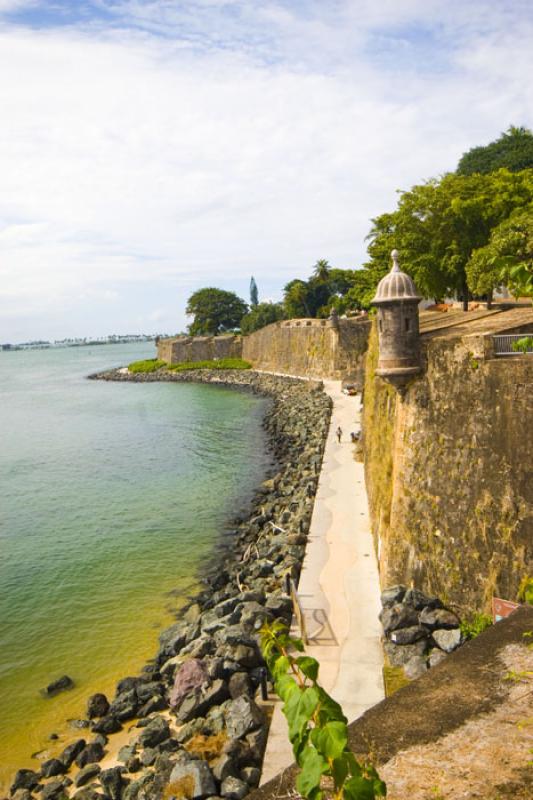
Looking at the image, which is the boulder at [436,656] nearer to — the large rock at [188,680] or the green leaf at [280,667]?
the large rock at [188,680]

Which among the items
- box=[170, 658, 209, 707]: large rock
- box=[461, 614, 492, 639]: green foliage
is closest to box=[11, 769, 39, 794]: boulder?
box=[170, 658, 209, 707]: large rock

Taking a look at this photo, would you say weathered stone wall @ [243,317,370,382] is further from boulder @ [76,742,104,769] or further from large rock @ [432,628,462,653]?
boulder @ [76,742,104,769]

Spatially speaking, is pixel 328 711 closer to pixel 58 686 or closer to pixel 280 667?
pixel 280 667

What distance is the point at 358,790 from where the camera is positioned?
2844 mm

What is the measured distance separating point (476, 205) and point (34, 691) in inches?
1045

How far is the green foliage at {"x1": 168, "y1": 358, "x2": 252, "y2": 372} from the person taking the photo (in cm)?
8696

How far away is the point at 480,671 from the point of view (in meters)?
6.34

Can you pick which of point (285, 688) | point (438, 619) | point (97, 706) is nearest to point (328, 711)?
point (285, 688)

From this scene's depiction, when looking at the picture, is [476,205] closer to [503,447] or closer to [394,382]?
[394,382]

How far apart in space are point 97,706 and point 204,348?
8295cm

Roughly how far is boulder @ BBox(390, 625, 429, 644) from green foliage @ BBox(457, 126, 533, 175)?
169 feet

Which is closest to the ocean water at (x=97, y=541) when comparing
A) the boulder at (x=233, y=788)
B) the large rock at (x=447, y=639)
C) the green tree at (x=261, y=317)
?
the boulder at (x=233, y=788)

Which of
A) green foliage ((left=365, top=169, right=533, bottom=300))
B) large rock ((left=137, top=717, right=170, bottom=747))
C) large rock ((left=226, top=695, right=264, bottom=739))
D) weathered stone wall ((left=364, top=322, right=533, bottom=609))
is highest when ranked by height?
green foliage ((left=365, top=169, right=533, bottom=300))

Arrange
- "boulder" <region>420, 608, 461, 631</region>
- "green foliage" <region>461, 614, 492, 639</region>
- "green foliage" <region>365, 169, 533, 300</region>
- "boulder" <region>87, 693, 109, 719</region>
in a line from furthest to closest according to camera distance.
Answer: "green foliage" <region>365, 169, 533, 300</region> < "boulder" <region>87, 693, 109, 719</region> < "boulder" <region>420, 608, 461, 631</region> < "green foliage" <region>461, 614, 492, 639</region>
